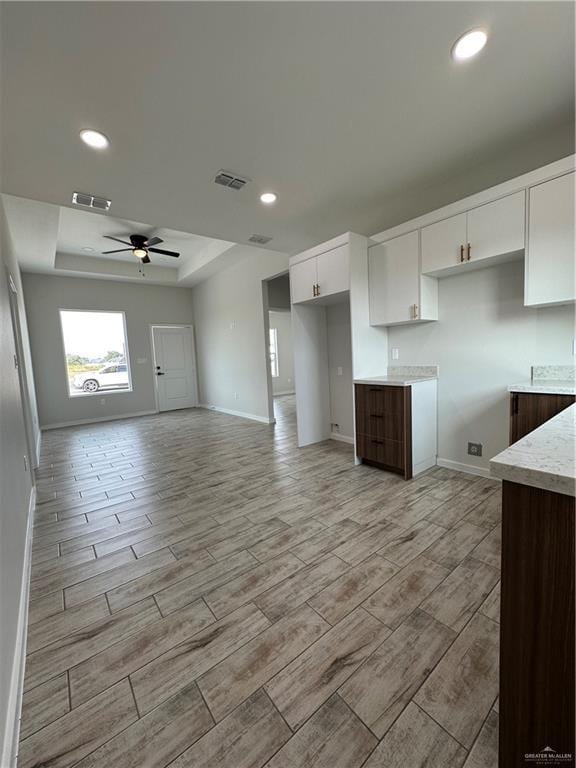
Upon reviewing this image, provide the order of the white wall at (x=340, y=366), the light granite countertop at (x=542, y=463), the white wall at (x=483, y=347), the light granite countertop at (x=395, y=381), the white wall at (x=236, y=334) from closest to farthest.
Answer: the light granite countertop at (x=542, y=463)
the white wall at (x=483, y=347)
the light granite countertop at (x=395, y=381)
the white wall at (x=340, y=366)
the white wall at (x=236, y=334)

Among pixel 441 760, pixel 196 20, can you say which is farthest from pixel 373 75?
pixel 441 760

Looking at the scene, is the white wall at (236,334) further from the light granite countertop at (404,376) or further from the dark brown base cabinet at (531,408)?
the dark brown base cabinet at (531,408)

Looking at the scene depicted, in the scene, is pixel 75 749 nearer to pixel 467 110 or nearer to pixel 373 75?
pixel 373 75

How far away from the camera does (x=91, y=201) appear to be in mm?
2945

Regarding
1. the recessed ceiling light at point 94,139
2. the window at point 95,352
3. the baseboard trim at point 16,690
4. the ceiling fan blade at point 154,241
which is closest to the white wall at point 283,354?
the window at point 95,352

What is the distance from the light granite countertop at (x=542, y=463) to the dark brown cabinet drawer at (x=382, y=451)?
215cm

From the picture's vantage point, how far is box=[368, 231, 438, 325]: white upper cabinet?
3.07 m

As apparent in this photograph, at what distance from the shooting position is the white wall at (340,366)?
14.0ft

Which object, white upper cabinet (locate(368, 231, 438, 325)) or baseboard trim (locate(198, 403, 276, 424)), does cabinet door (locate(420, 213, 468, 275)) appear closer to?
white upper cabinet (locate(368, 231, 438, 325))

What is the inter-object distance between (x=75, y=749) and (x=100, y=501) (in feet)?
7.25

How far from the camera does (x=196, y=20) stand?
1.43 m

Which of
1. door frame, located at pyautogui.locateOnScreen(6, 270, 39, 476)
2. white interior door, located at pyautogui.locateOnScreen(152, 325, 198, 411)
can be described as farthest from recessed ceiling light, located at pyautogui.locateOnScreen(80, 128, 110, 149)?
white interior door, located at pyautogui.locateOnScreen(152, 325, 198, 411)

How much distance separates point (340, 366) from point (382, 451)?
1.55 meters

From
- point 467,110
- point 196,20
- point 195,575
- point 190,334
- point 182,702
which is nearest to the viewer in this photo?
point 182,702
